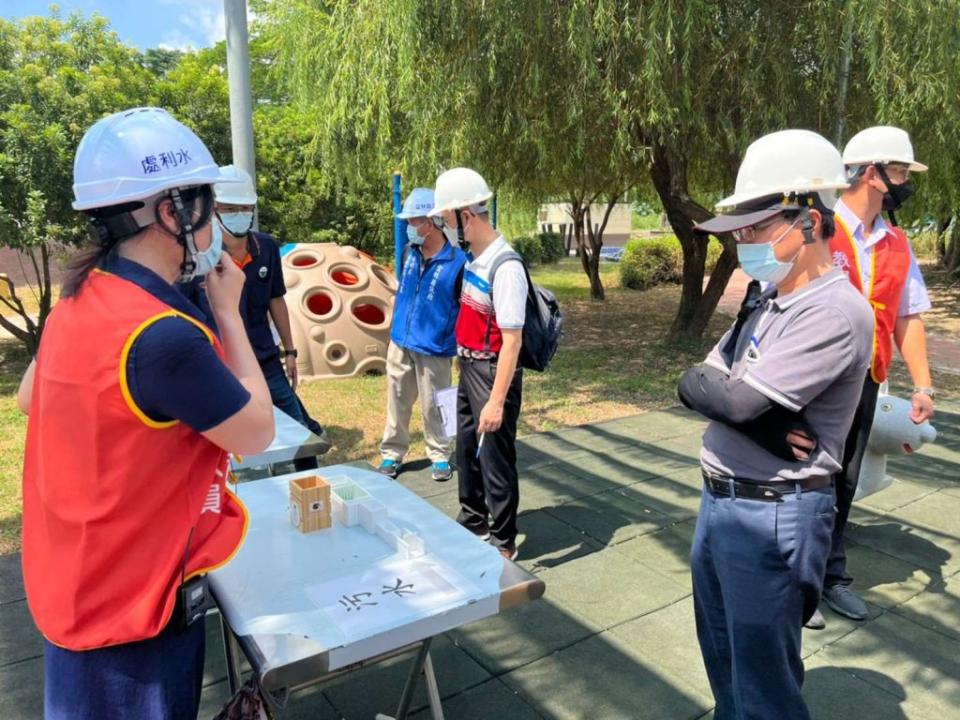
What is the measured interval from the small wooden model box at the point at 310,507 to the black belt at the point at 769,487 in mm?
1122

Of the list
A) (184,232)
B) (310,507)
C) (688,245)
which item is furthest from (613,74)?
(184,232)

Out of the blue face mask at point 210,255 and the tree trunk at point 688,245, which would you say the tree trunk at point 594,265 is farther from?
the blue face mask at point 210,255

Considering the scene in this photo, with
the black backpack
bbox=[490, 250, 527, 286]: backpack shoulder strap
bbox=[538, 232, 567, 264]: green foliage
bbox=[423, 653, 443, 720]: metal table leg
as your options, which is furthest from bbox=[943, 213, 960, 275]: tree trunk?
bbox=[423, 653, 443, 720]: metal table leg

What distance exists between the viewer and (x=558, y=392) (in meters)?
7.39

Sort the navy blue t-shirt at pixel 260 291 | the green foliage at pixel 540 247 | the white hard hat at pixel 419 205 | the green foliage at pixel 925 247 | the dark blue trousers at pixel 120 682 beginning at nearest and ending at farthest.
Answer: the dark blue trousers at pixel 120 682 < the navy blue t-shirt at pixel 260 291 < the white hard hat at pixel 419 205 < the green foliage at pixel 925 247 < the green foliage at pixel 540 247

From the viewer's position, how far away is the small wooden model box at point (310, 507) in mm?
2121

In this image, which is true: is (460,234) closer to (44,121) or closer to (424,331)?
(424,331)

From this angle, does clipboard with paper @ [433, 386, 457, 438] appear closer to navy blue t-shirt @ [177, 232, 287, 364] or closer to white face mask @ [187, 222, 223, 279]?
navy blue t-shirt @ [177, 232, 287, 364]

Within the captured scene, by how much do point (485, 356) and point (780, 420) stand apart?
5.68 ft

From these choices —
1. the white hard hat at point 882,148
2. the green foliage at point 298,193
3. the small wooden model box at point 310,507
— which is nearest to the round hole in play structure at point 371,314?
the green foliage at point 298,193

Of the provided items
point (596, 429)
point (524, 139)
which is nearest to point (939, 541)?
point (596, 429)

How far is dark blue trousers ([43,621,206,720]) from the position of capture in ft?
4.62

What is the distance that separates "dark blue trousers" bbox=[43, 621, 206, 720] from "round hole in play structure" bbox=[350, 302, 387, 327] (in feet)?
23.3

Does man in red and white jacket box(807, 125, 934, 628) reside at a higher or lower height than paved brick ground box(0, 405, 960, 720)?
higher
